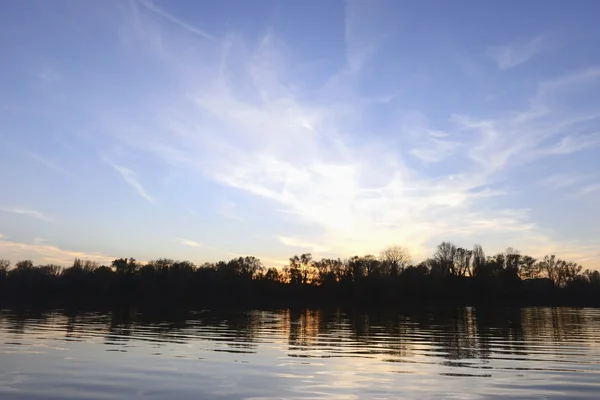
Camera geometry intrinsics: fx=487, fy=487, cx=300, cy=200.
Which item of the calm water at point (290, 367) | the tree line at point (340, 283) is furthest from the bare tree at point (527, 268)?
the calm water at point (290, 367)

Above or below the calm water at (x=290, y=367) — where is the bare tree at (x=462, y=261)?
above

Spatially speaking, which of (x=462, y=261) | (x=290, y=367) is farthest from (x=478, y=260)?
(x=290, y=367)

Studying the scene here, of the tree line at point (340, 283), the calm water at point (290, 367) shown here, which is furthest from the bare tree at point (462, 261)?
the calm water at point (290, 367)

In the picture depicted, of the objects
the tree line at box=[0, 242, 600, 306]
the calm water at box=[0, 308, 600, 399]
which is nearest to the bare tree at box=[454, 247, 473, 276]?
the tree line at box=[0, 242, 600, 306]

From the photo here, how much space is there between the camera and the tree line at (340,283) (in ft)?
505

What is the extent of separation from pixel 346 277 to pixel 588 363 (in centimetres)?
15005

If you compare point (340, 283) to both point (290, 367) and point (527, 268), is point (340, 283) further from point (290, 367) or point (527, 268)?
point (290, 367)

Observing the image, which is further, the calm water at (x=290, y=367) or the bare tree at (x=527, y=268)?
the bare tree at (x=527, y=268)

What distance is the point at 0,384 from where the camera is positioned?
55.4 ft

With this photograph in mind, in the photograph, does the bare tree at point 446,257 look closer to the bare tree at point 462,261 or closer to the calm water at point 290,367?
the bare tree at point 462,261

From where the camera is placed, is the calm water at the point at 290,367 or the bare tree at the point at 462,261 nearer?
the calm water at the point at 290,367

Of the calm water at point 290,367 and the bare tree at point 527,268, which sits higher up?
the bare tree at point 527,268

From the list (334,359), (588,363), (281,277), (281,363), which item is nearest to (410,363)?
(334,359)

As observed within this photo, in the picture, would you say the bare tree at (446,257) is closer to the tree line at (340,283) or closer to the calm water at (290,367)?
the tree line at (340,283)
